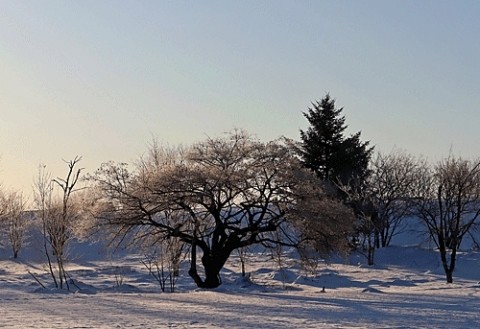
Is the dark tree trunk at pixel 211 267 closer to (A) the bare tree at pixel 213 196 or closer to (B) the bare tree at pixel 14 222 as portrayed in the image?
(A) the bare tree at pixel 213 196

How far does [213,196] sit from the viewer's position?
2773 cm

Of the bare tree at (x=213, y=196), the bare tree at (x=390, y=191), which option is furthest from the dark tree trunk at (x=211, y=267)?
the bare tree at (x=390, y=191)

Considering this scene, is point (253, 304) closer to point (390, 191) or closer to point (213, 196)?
point (213, 196)

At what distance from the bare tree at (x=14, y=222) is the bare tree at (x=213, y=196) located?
87.7 ft

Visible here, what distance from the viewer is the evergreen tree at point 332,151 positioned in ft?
168

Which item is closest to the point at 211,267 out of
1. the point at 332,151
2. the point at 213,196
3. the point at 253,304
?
the point at 213,196

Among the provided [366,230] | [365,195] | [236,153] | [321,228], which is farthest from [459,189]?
[365,195]

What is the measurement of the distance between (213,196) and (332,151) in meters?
25.9

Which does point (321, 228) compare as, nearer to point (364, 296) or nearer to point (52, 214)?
point (364, 296)

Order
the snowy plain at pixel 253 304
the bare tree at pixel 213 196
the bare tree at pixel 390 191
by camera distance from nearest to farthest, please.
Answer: the snowy plain at pixel 253 304
the bare tree at pixel 213 196
the bare tree at pixel 390 191

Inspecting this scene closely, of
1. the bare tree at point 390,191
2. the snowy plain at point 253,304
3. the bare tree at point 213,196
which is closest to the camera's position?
the snowy plain at point 253,304

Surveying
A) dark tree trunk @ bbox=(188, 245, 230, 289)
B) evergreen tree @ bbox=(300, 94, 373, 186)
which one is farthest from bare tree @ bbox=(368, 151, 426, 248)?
dark tree trunk @ bbox=(188, 245, 230, 289)

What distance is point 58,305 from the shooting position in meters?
19.8

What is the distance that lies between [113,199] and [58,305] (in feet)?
29.1
